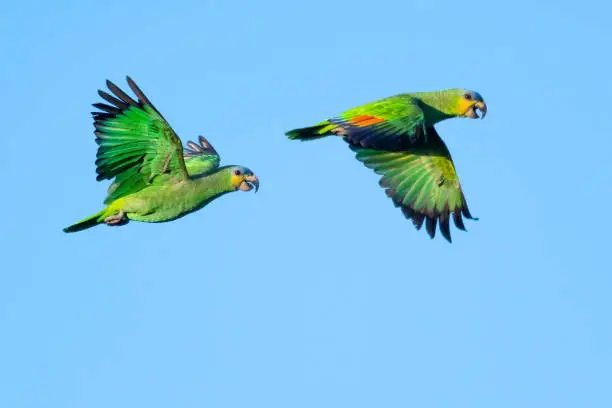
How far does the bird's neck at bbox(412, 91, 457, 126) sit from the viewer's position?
2123cm

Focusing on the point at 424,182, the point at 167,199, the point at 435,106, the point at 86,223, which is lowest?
the point at 86,223

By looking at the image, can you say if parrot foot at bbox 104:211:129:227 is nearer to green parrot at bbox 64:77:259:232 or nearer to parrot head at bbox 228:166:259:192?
green parrot at bbox 64:77:259:232

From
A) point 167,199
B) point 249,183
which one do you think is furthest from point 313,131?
point 167,199

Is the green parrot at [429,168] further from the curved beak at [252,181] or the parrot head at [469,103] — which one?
the curved beak at [252,181]

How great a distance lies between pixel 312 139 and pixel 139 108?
3.41 meters

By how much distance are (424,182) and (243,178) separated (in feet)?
13.9

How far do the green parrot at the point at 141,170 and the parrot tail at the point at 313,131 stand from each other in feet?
5.40

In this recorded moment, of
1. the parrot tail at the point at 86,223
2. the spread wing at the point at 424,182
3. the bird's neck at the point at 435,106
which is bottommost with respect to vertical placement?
the parrot tail at the point at 86,223

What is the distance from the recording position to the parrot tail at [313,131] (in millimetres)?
20094

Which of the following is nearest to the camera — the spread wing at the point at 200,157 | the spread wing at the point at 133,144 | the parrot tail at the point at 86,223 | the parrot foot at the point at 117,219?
the spread wing at the point at 133,144

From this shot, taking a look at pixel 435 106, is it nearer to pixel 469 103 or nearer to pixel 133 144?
pixel 469 103

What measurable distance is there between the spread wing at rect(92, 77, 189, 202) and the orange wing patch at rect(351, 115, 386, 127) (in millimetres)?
3079

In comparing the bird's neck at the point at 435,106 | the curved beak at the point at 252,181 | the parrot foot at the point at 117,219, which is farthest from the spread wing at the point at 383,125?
the parrot foot at the point at 117,219

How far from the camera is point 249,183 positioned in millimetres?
19203
